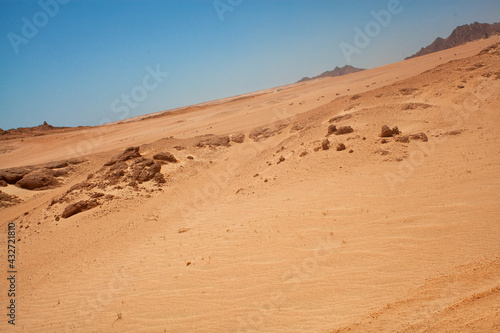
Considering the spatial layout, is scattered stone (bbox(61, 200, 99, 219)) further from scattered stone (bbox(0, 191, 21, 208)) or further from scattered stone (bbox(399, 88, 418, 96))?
scattered stone (bbox(399, 88, 418, 96))

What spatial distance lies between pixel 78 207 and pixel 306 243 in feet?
23.5

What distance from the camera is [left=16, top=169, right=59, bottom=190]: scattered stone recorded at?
1193 cm

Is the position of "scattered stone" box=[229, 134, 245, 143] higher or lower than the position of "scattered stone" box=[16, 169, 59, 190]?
higher

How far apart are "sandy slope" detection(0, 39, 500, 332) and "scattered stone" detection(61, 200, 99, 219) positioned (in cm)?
24

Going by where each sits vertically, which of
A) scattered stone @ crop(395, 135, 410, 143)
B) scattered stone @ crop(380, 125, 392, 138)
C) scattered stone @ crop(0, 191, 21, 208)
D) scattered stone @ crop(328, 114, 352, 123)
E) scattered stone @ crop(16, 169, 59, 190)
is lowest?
scattered stone @ crop(0, 191, 21, 208)

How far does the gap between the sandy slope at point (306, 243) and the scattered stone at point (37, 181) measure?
6.44 feet

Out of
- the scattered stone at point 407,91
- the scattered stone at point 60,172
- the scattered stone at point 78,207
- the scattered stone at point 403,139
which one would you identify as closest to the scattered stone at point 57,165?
the scattered stone at point 60,172

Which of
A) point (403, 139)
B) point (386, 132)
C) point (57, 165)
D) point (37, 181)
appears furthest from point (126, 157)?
point (403, 139)

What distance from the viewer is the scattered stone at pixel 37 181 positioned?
11.9 m

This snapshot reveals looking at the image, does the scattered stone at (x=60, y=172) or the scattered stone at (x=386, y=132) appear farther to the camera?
the scattered stone at (x=60, y=172)

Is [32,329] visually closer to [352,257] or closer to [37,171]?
[352,257]

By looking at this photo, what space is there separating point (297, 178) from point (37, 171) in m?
12.2

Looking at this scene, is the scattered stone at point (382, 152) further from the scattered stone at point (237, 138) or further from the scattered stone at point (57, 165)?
the scattered stone at point (57, 165)

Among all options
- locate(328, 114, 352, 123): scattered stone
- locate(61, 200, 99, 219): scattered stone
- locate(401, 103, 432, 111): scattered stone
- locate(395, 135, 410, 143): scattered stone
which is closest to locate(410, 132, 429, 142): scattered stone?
locate(395, 135, 410, 143): scattered stone
